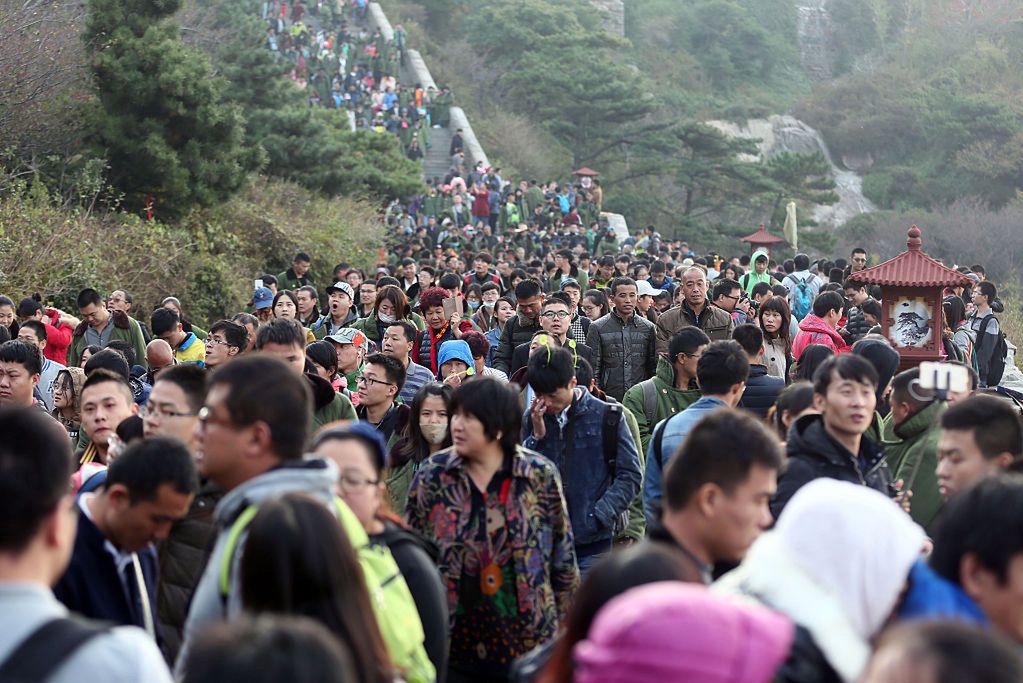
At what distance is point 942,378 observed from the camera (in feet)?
16.9

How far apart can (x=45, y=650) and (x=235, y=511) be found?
727 millimetres

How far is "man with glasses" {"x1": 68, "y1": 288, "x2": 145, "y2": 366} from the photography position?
11.0m

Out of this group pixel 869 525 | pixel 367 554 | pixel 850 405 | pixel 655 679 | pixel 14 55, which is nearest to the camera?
pixel 655 679

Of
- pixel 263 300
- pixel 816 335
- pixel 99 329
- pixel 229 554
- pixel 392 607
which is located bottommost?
pixel 263 300

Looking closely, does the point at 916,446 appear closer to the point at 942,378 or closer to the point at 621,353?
the point at 942,378

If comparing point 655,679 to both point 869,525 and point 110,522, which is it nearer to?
point 869,525

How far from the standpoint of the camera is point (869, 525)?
284cm

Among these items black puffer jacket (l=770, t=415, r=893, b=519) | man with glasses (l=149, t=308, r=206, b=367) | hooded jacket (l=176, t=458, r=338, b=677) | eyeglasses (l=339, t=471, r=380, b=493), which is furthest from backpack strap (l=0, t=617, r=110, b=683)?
man with glasses (l=149, t=308, r=206, b=367)

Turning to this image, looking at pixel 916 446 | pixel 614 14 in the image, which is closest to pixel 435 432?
pixel 916 446

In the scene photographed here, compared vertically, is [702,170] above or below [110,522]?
below

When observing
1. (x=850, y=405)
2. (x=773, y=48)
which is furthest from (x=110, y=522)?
(x=773, y=48)

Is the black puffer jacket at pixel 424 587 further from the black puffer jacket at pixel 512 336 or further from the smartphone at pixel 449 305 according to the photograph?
the smartphone at pixel 449 305

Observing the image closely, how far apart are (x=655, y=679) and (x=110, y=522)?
2.22m

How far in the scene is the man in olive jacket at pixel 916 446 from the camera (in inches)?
213
